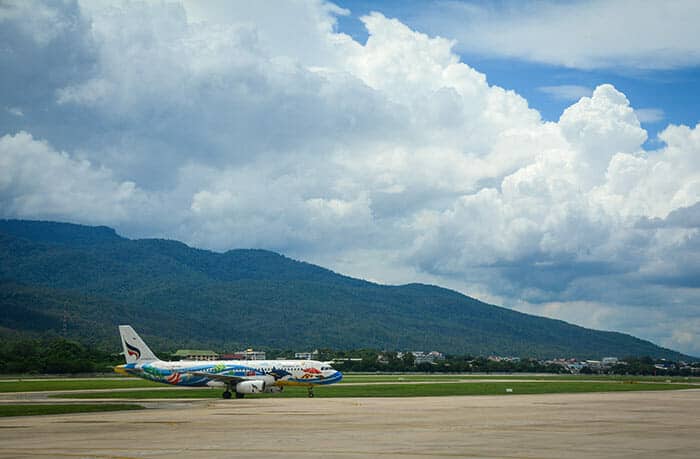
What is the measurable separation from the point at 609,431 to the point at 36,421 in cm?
3075

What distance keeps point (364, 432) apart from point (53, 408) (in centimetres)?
2802

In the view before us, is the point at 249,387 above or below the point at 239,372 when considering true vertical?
below

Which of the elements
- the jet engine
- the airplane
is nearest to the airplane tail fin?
the airplane

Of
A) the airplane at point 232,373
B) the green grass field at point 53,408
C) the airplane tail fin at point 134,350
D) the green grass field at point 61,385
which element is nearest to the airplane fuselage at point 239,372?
the airplane at point 232,373

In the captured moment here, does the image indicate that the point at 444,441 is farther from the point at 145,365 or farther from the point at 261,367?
the point at 145,365

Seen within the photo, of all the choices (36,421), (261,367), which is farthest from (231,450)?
(261,367)

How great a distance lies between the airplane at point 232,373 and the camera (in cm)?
7719

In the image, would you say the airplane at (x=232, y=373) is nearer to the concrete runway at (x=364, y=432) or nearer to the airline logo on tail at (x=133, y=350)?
the airline logo on tail at (x=133, y=350)

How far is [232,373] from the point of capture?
7738 cm

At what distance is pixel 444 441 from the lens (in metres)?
34.4

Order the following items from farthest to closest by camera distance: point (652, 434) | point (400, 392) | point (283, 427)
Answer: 1. point (400, 392)
2. point (283, 427)
3. point (652, 434)

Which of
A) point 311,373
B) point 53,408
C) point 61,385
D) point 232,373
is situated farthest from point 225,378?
point 61,385

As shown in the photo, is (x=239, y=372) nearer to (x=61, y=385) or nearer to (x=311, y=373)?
(x=311, y=373)

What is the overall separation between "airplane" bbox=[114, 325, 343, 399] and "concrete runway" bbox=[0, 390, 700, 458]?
1646 centimetres
